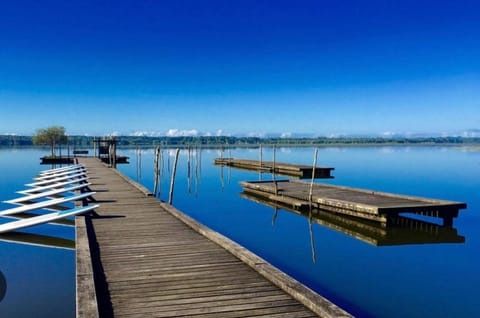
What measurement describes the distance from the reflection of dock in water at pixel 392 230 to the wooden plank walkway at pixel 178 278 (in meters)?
7.13

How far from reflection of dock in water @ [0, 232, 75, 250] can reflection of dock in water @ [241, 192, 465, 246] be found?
9.05 m

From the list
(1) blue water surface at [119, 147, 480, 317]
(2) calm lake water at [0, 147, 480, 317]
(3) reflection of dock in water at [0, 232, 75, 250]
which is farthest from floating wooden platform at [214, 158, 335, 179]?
(3) reflection of dock in water at [0, 232, 75, 250]

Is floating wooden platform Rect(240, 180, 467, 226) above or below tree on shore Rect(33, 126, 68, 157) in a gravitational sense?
below

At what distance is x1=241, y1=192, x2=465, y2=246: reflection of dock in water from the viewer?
45.5ft

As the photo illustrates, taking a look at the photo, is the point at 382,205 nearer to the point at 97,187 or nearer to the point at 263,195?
the point at 263,195

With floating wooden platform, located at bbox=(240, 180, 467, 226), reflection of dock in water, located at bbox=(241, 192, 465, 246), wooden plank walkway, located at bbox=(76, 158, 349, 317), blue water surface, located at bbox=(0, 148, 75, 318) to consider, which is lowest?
reflection of dock in water, located at bbox=(241, 192, 465, 246)

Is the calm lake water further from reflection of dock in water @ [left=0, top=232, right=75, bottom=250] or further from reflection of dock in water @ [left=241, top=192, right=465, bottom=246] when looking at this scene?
reflection of dock in water @ [left=0, top=232, right=75, bottom=250]

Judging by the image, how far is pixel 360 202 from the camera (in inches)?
656

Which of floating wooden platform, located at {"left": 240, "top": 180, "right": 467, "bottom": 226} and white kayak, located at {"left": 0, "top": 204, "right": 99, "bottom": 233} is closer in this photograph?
white kayak, located at {"left": 0, "top": 204, "right": 99, "bottom": 233}

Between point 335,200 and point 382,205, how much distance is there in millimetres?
2116

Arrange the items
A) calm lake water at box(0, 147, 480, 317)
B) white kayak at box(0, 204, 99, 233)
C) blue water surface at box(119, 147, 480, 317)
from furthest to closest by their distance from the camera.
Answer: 1. white kayak at box(0, 204, 99, 233)
2. blue water surface at box(119, 147, 480, 317)
3. calm lake water at box(0, 147, 480, 317)

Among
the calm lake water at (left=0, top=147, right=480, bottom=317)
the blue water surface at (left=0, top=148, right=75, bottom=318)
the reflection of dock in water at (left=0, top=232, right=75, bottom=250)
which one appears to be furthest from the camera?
the reflection of dock in water at (left=0, top=232, right=75, bottom=250)

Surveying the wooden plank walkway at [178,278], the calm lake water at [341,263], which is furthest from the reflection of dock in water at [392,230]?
the wooden plank walkway at [178,278]

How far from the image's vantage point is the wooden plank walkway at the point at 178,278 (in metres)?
4.95
